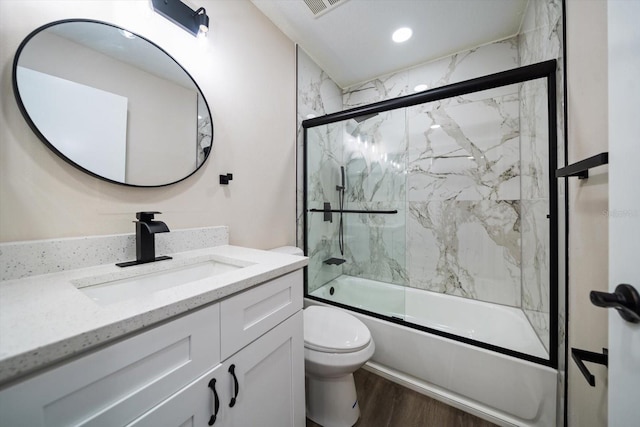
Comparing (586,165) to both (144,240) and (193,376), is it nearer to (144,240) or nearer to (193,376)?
(193,376)

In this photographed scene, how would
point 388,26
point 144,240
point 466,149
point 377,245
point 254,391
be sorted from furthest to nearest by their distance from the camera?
point 377,245, point 466,149, point 388,26, point 144,240, point 254,391

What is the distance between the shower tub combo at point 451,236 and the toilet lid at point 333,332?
1.11 feet

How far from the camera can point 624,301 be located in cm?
42

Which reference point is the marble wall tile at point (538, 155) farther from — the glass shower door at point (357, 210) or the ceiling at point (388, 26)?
the glass shower door at point (357, 210)

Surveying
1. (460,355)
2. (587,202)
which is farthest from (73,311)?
(460,355)

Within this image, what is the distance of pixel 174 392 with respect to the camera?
0.56 m

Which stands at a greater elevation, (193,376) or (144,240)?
(144,240)

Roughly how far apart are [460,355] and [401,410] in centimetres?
47

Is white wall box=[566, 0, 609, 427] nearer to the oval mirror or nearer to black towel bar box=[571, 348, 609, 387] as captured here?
black towel bar box=[571, 348, 609, 387]

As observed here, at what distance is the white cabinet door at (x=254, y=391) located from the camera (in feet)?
1.88

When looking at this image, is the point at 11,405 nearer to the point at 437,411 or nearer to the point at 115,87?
the point at 115,87

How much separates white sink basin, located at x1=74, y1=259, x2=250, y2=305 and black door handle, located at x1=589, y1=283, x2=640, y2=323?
1002 mm

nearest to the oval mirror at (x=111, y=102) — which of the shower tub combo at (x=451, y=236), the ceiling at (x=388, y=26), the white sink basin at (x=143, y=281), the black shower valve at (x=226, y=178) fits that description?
the black shower valve at (x=226, y=178)

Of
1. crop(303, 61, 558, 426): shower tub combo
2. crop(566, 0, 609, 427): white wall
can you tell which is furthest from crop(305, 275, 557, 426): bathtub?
crop(566, 0, 609, 427): white wall
